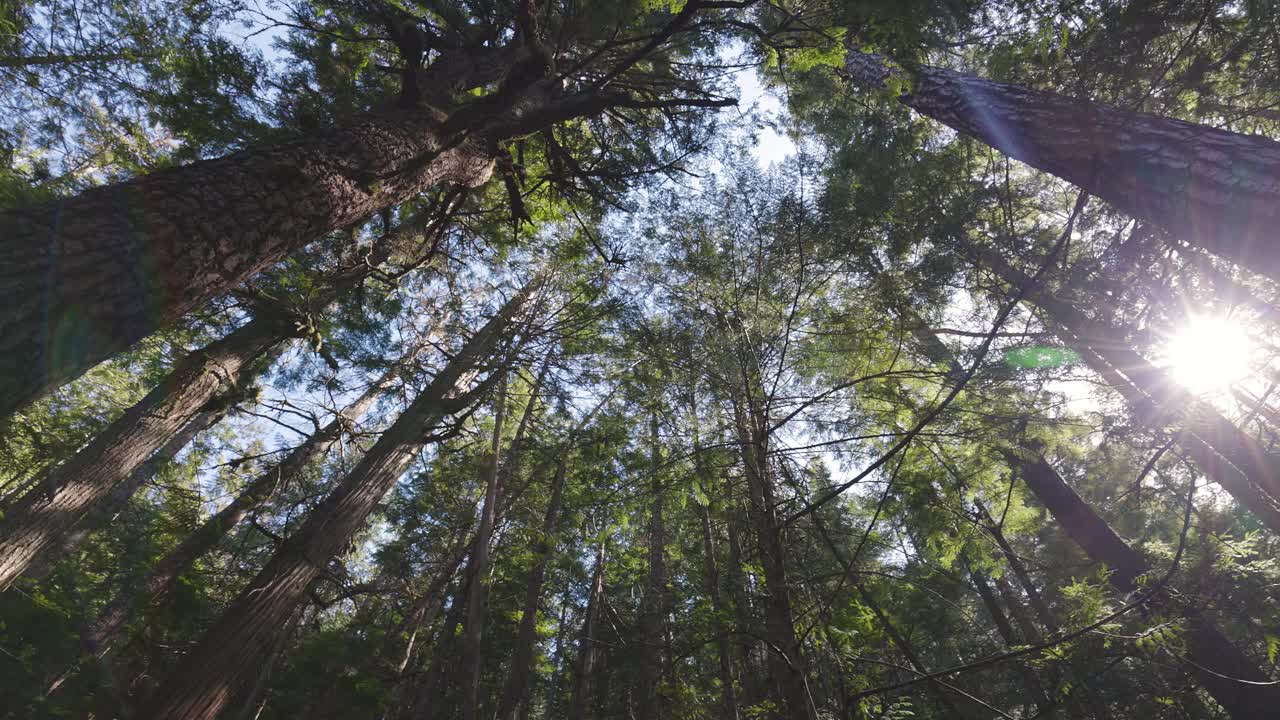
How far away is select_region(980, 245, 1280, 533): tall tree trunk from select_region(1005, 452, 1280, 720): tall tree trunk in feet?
3.38

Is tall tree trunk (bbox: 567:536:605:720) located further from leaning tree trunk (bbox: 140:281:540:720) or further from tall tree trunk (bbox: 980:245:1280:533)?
tall tree trunk (bbox: 980:245:1280:533)

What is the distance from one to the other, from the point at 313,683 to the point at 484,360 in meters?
3.13

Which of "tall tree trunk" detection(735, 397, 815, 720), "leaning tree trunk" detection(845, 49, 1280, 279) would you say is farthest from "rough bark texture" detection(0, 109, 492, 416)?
"leaning tree trunk" detection(845, 49, 1280, 279)

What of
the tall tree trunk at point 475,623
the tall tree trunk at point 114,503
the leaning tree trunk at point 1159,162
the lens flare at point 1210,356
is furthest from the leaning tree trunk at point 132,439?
the lens flare at point 1210,356

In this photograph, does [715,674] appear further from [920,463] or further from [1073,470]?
[1073,470]

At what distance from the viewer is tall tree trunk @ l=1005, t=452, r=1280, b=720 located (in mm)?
4669

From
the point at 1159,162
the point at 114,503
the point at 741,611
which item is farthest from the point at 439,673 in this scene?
the point at 1159,162

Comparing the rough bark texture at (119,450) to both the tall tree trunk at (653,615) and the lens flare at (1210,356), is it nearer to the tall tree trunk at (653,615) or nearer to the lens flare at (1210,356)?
the tall tree trunk at (653,615)

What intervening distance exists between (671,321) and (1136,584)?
16.7 feet

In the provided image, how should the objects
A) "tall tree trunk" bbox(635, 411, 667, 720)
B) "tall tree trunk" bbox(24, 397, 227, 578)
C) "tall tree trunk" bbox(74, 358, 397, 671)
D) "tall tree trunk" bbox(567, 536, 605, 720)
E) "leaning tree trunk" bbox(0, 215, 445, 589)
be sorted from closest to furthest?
"tall tree trunk" bbox(635, 411, 667, 720) → "tall tree trunk" bbox(74, 358, 397, 671) → "leaning tree trunk" bbox(0, 215, 445, 589) → "tall tree trunk" bbox(24, 397, 227, 578) → "tall tree trunk" bbox(567, 536, 605, 720)

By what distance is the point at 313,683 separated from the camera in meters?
3.69

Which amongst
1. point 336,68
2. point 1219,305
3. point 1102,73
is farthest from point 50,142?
point 1219,305

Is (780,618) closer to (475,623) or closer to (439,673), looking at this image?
(475,623)

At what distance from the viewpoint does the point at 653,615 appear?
175 inches
